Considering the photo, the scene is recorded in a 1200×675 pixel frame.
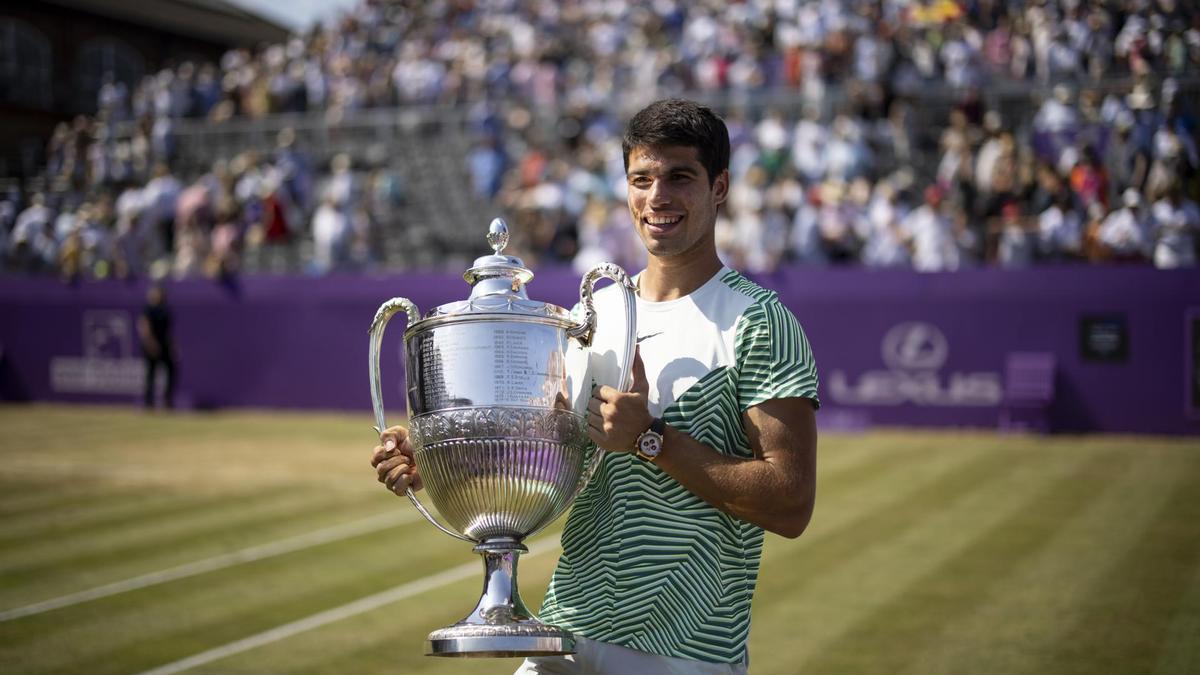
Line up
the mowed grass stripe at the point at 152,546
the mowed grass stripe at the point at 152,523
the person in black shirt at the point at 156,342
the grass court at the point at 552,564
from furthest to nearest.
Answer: the person in black shirt at the point at 156,342, the mowed grass stripe at the point at 152,523, the mowed grass stripe at the point at 152,546, the grass court at the point at 552,564

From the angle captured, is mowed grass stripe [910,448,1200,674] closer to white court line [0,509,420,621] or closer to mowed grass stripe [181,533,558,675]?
mowed grass stripe [181,533,558,675]

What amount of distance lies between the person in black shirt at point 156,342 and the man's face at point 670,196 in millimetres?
17682

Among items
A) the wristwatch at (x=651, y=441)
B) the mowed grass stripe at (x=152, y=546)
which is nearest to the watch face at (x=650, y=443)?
the wristwatch at (x=651, y=441)

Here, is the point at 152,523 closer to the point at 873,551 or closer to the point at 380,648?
the point at 380,648

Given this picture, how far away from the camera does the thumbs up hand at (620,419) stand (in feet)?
9.66

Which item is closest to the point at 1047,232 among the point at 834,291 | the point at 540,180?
the point at 834,291

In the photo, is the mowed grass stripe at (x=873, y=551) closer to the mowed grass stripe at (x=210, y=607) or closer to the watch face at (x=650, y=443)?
the mowed grass stripe at (x=210, y=607)

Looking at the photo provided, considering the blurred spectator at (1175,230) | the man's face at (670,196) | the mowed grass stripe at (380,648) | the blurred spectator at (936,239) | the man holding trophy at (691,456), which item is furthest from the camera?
the blurred spectator at (936,239)

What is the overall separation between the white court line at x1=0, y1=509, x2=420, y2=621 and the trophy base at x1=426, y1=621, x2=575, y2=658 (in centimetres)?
569

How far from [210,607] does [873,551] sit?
436 centimetres

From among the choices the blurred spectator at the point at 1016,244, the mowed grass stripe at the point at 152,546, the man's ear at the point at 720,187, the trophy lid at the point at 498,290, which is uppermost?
the blurred spectator at the point at 1016,244

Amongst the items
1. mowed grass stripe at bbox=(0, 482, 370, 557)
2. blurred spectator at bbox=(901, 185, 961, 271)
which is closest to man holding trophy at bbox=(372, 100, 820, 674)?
mowed grass stripe at bbox=(0, 482, 370, 557)

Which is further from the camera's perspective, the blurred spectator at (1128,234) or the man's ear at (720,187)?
the blurred spectator at (1128,234)

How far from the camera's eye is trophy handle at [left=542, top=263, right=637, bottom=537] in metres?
2.99
